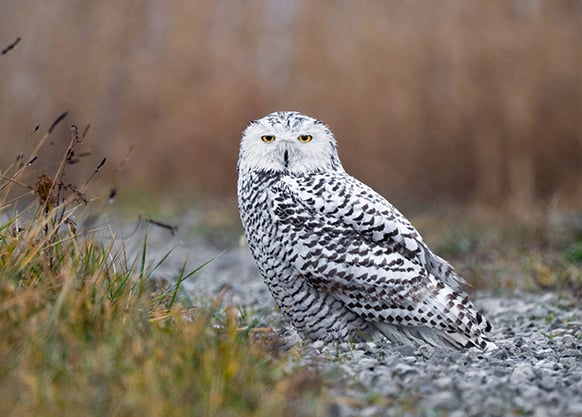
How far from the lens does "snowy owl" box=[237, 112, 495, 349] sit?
4.34 meters

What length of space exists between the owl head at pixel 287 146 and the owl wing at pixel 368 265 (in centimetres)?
25

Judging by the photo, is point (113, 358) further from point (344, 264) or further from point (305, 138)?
point (305, 138)

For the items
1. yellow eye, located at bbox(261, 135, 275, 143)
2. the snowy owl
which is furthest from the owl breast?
yellow eye, located at bbox(261, 135, 275, 143)

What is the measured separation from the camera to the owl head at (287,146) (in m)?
4.70

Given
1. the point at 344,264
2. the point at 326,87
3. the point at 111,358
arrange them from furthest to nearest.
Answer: the point at 326,87 < the point at 344,264 < the point at 111,358

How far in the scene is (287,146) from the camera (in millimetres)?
4707

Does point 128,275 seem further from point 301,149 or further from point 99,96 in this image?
point 99,96

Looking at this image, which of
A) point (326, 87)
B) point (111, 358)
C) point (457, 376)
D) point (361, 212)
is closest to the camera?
point (111, 358)

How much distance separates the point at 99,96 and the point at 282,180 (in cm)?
956

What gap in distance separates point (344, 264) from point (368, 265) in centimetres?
12

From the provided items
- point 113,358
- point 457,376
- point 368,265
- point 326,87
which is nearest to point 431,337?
point 368,265

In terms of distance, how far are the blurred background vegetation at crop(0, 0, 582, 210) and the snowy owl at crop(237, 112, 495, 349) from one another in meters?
6.24

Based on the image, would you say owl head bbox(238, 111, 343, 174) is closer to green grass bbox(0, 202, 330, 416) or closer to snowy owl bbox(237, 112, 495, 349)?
snowy owl bbox(237, 112, 495, 349)

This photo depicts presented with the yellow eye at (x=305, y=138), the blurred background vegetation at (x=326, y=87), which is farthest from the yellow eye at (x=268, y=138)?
the blurred background vegetation at (x=326, y=87)
